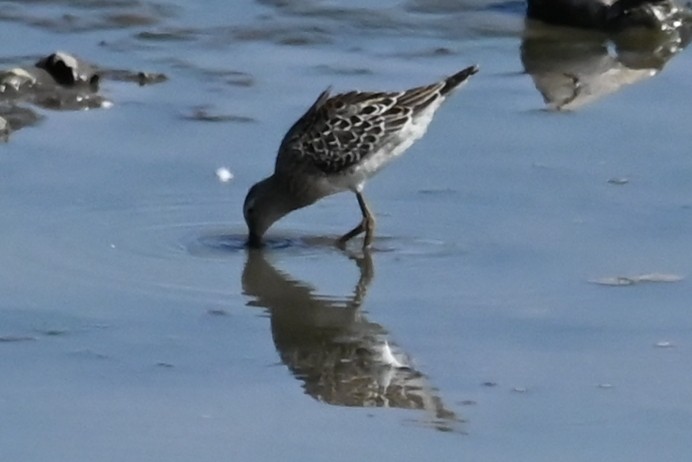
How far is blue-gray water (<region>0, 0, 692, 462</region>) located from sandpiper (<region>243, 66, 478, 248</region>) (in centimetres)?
20

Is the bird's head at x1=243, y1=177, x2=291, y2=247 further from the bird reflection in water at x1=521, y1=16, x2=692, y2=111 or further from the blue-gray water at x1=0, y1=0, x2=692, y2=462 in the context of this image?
the bird reflection in water at x1=521, y1=16, x2=692, y2=111

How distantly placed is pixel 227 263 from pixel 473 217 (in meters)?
1.13

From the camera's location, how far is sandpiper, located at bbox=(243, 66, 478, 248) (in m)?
9.58

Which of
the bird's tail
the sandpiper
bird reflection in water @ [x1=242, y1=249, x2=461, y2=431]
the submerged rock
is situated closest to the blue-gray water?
bird reflection in water @ [x1=242, y1=249, x2=461, y2=431]

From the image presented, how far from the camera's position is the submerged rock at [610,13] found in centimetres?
1270

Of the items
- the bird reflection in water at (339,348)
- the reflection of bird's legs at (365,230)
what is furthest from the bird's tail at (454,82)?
the bird reflection in water at (339,348)

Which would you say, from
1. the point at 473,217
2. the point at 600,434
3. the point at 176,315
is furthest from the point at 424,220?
the point at 600,434

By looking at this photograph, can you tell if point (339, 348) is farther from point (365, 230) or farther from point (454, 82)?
point (454, 82)

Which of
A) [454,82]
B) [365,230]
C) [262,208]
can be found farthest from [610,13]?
[262,208]

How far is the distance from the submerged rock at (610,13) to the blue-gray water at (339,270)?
0.55 meters

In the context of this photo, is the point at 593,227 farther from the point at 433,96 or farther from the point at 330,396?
the point at 330,396

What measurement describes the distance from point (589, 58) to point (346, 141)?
2.99 metres

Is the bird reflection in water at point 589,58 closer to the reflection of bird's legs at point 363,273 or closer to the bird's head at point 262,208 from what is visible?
the bird's head at point 262,208

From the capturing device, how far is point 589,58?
40.2ft
